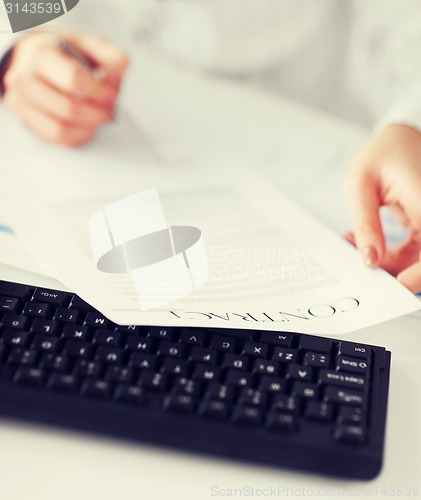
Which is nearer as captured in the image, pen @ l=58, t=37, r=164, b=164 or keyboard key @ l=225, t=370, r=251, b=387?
keyboard key @ l=225, t=370, r=251, b=387

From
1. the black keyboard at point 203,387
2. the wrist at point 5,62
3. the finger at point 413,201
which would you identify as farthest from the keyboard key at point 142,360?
the wrist at point 5,62

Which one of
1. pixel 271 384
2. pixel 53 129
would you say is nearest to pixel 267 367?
pixel 271 384

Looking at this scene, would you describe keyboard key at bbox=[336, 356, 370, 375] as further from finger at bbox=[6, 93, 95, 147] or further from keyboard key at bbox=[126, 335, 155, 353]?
finger at bbox=[6, 93, 95, 147]

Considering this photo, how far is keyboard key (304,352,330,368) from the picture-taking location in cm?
35

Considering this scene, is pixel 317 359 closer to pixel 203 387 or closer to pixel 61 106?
pixel 203 387

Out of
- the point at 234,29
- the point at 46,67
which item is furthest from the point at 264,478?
the point at 234,29

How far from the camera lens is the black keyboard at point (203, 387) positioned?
12.2 inches

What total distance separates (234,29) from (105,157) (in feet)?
0.87

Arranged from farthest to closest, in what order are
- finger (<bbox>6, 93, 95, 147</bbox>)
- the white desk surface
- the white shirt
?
the white shirt → finger (<bbox>6, 93, 95, 147</bbox>) → the white desk surface

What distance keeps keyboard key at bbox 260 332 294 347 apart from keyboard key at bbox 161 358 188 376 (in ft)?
0.17

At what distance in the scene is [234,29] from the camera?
28.3 inches

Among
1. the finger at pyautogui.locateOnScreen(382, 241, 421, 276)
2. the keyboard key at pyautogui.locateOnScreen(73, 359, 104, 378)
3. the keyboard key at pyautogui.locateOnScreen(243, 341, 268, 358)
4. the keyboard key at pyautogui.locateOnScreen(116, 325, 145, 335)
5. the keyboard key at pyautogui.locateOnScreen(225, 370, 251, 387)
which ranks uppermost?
the keyboard key at pyautogui.locateOnScreen(73, 359, 104, 378)

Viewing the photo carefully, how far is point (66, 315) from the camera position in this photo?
0.37 meters

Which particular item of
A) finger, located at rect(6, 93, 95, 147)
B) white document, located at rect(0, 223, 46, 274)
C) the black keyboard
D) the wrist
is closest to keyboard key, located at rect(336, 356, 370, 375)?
the black keyboard
